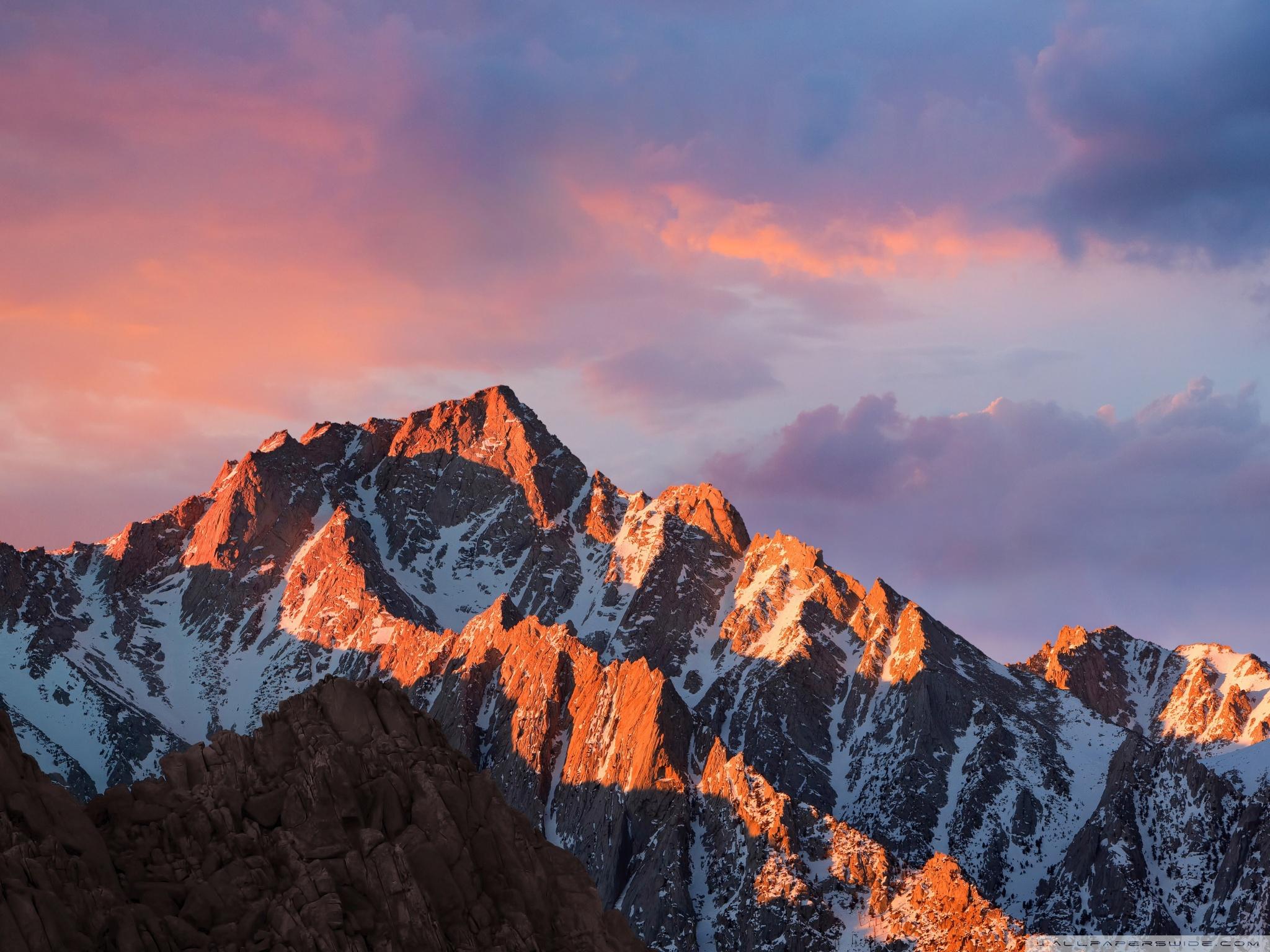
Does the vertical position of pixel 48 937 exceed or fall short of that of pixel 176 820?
it falls short

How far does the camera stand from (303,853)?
281 ft

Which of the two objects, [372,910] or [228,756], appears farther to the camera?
[228,756]

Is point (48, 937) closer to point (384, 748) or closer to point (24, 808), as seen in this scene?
point (24, 808)

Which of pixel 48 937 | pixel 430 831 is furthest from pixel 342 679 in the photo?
pixel 48 937

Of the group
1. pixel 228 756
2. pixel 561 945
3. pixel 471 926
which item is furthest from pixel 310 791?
pixel 561 945

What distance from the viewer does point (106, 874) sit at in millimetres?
79000

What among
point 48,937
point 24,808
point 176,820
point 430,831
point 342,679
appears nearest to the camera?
point 48,937

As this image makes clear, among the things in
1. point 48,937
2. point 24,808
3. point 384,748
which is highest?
point 384,748

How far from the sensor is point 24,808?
77.9 meters

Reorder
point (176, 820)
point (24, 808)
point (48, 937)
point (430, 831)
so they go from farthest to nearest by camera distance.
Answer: point (430, 831), point (176, 820), point (24, 808), point (48, 937)

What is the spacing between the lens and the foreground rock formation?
7681 cm

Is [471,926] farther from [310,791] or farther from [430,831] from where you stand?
[310,791]

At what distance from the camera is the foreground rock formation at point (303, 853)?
252 feet

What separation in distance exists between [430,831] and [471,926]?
5.81 m
